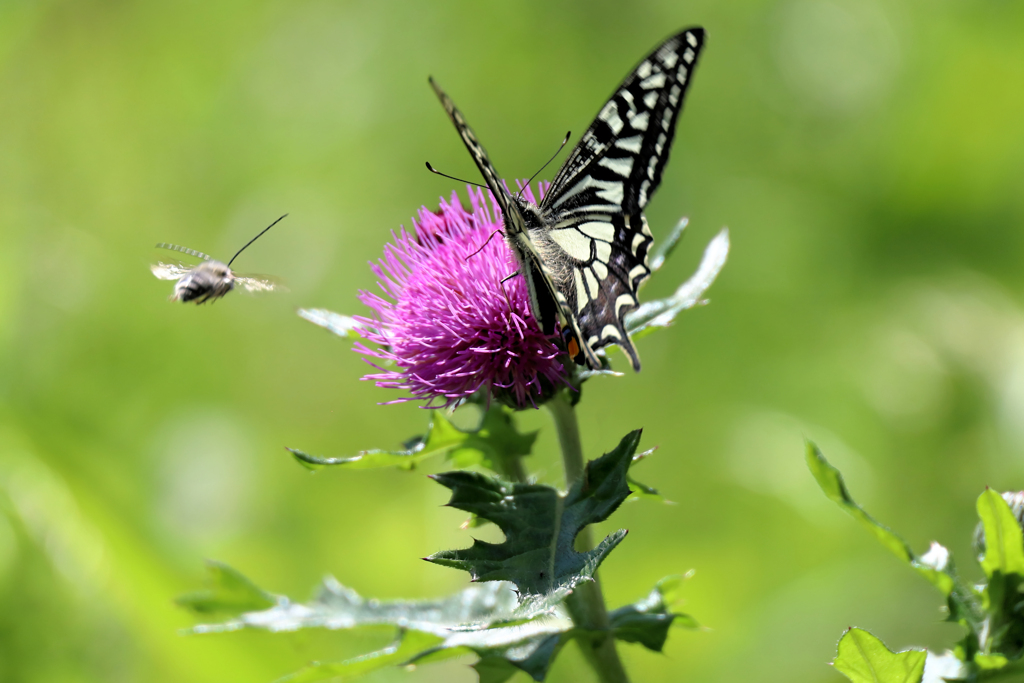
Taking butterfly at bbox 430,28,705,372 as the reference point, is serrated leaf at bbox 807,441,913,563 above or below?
below

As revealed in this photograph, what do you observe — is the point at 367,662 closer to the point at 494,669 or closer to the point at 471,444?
the point at 494,669

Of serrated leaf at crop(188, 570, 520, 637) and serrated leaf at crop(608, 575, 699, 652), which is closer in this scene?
serrated leaf at crop(608, 575, 699, 652)

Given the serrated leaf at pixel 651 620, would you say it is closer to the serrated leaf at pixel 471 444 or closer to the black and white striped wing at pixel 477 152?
the serrated leaf at pixel 471 444

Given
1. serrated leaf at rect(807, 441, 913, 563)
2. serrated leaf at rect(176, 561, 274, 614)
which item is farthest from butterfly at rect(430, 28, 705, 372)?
serrated leaf at rect(176, 561, 274, 614)

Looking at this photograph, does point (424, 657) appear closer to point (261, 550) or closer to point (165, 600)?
point (165, 600)

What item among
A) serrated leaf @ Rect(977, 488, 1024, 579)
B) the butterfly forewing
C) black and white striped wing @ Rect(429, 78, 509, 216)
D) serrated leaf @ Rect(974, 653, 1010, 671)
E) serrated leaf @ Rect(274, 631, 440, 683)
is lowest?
serrated leaf @ Rect(974, 653, 1010, 671)

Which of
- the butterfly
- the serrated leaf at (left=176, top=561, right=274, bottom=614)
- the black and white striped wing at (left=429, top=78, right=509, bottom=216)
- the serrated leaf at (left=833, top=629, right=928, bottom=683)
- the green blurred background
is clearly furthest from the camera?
the green blurred background

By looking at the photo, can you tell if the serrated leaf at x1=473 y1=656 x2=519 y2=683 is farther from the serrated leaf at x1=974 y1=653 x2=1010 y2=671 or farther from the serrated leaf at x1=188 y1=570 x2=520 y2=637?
the serrated leaf at x1=974 y1=653 x2=1010 y2=671
